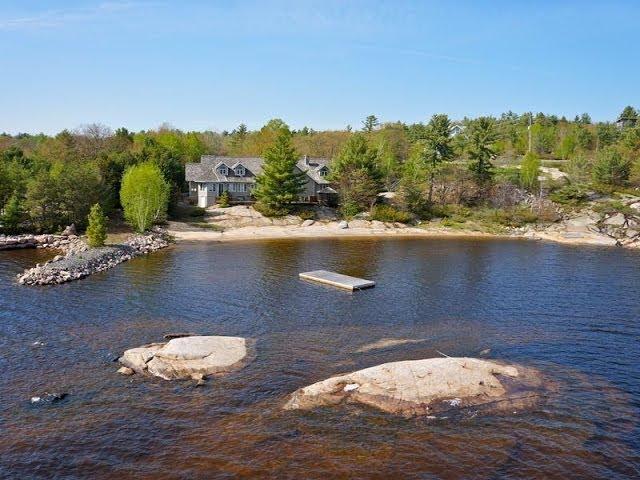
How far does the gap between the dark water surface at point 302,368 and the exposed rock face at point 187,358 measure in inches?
42.0

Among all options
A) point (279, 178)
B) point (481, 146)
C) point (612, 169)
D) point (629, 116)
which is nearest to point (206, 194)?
point (279, 178)

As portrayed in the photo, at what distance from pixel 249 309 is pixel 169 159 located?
61.0 meters

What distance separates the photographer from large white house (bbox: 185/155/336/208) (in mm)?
98750

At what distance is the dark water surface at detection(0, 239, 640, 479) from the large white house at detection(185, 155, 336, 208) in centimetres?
4028

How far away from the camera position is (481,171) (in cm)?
10631

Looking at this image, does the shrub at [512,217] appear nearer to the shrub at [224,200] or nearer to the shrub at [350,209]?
the shrub at [350,209]

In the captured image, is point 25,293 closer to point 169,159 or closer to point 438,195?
point 169,159

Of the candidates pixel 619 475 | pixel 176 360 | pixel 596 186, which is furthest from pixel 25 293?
pixel 596 186

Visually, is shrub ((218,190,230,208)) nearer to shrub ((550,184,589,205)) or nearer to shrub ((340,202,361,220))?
shrub ((340,202,361,220))

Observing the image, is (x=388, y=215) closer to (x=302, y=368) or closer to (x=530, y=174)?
(x=530, y=174)

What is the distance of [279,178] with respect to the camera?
9288 centimetres

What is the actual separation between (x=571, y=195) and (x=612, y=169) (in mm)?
12874

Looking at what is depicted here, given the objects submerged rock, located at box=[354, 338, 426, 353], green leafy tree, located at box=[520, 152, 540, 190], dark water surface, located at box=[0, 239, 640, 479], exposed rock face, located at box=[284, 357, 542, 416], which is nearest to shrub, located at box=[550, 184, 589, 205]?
green leafy tree, located at box=[520, 152, 540, 190]

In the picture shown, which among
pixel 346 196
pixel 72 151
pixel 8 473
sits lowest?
pixel 8 473
